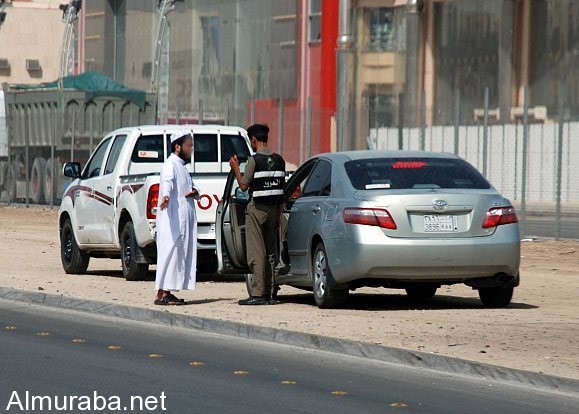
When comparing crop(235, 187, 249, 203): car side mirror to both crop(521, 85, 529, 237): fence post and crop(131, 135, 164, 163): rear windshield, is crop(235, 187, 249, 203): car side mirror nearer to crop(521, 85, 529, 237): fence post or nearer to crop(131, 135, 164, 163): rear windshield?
crop(131, 135, 164, 163): rear windshield

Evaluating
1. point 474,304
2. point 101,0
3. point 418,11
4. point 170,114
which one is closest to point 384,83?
point 418,11

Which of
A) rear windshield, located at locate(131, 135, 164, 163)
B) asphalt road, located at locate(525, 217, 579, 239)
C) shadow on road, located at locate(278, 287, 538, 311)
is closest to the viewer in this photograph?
shadow on road, located at locate(278, 287, 538, 311)

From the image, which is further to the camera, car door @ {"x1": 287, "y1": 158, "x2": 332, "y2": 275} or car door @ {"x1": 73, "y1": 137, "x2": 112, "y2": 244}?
car door @ {"x1": 73, "y1": 137, "x2": 112, "y2": 244}

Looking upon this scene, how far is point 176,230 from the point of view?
56.2 ft

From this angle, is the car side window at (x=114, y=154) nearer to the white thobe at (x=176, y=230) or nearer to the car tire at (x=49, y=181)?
the white thobe at (x=176, y=230)

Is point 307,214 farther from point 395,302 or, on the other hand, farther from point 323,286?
point 395,302

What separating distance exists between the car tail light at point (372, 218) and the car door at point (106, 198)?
6423mm

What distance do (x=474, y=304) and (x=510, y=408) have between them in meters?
7.12

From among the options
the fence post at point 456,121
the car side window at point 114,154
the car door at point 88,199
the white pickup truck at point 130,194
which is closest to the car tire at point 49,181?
the fence post at point 456,121

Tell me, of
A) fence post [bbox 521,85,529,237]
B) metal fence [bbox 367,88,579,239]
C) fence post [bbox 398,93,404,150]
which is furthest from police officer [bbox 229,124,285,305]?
fence post [bbox 398,93,404,150]

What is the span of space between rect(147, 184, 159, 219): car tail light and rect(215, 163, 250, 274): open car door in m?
2.59

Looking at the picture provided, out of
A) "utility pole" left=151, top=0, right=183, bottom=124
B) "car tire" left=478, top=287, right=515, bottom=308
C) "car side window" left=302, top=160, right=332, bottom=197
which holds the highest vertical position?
"utility pole" left=151, top=0, right=183, bottom=124

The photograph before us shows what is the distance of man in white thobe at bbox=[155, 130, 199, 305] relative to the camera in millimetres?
17031

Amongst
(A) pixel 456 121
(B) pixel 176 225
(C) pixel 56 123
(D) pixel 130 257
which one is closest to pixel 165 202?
(B) pixel 176 225
